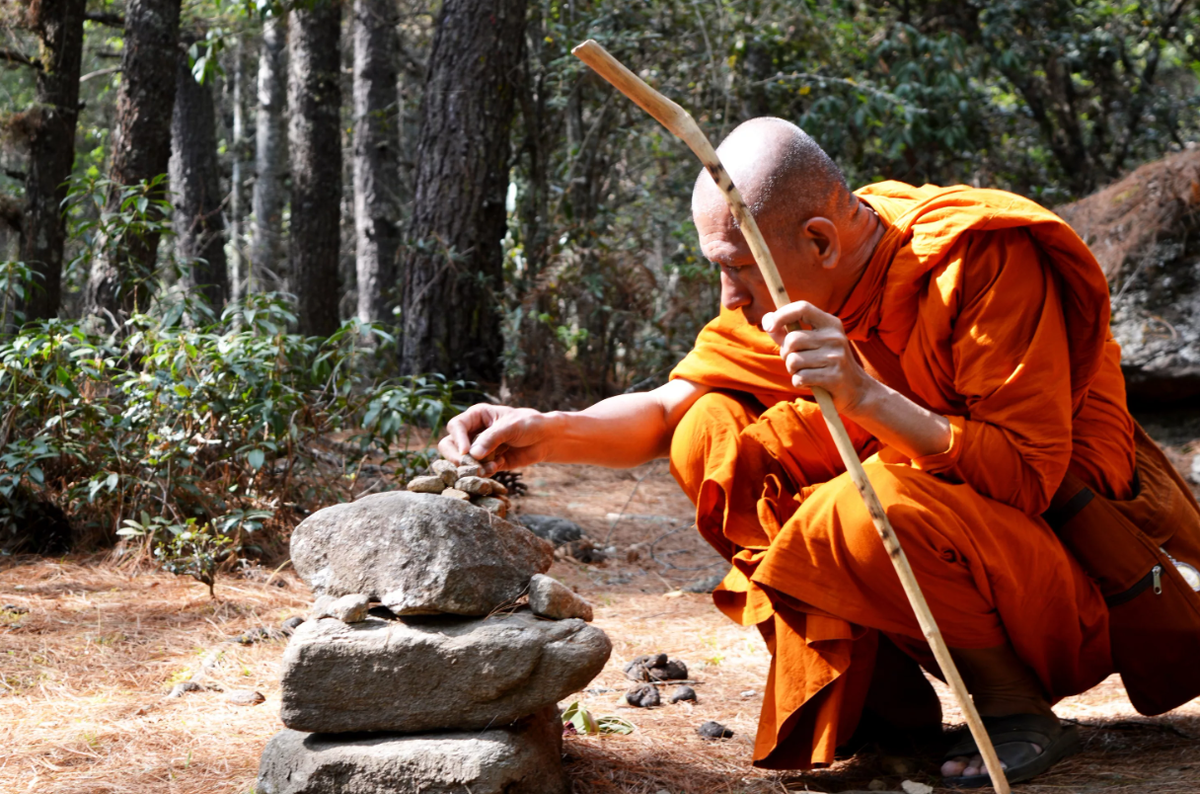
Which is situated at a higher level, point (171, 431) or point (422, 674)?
→ point (171, 431)

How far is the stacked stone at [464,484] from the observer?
7.72 feet

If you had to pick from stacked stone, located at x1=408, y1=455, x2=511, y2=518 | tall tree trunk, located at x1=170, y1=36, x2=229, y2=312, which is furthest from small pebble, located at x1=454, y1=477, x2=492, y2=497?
tall tree trunk, located at x1=170, y1=36, x2=229, y2=312

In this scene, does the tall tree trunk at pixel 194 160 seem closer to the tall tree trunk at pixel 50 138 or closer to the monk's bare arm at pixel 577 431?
the tall tree trunk at pixel 50 138

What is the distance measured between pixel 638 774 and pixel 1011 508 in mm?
1027

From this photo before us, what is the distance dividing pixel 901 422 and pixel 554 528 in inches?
123

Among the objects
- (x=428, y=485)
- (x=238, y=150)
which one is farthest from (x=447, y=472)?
(x=238, y=150)

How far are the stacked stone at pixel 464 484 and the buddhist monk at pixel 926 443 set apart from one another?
0.07 metres

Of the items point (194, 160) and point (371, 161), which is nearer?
point (371, 161)

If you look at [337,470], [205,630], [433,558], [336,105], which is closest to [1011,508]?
[433,558]

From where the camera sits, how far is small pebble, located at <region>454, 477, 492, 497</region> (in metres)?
2.35

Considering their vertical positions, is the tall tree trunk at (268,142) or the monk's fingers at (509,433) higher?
the tall tree trunk at (268,142)

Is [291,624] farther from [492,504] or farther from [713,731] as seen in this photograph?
[713,731]

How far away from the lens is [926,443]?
7.00ft

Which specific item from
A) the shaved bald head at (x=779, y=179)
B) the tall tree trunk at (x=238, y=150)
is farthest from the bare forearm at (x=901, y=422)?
the tall tree trunk at (x=238, y=150)
